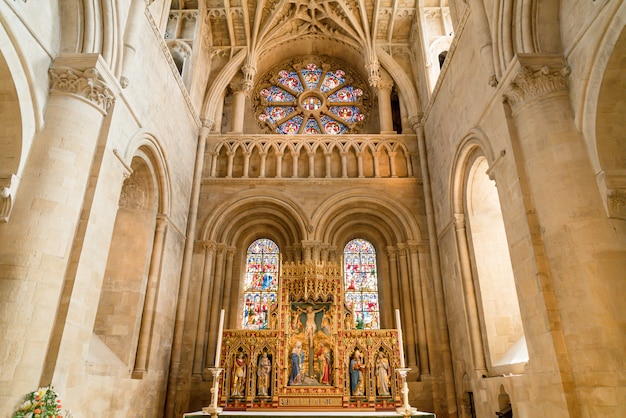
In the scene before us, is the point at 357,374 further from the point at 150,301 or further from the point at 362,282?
the point at 150,301

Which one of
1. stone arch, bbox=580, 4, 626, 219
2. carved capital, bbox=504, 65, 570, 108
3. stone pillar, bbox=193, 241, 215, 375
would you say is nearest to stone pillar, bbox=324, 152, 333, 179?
stone pillar, bbox=193, 241, 215, 375

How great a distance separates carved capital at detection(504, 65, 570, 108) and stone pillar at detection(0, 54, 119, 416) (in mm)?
6553

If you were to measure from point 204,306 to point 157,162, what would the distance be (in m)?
3.84

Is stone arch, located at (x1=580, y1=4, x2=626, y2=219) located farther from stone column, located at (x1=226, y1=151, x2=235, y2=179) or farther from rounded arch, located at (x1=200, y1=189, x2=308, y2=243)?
stone column, located at (x1=226, y1=151, x2=235, y2=179)

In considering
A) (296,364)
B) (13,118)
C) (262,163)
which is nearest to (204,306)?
(296,364)

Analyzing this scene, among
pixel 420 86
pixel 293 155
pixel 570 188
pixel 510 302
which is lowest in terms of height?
pixel 510 302

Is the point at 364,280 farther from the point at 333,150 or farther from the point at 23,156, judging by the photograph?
the point at 23,156

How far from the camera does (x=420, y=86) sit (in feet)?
42.7

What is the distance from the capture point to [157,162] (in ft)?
30.5

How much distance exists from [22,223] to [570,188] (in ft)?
24.4

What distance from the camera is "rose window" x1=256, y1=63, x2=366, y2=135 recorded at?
1460 centimetres

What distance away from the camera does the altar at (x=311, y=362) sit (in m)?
8.20

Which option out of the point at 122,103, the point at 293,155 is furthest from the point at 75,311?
the point at 293,155

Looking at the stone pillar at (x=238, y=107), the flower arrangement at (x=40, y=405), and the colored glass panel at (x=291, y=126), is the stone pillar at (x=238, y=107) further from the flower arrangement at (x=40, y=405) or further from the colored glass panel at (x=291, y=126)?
the flower arrangement at (x=40, y=405)
